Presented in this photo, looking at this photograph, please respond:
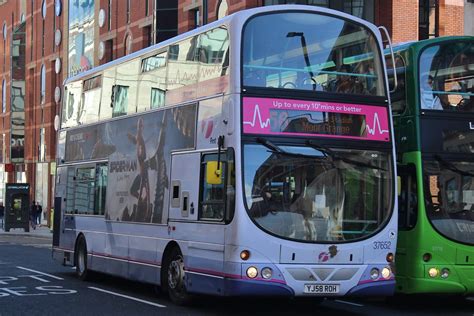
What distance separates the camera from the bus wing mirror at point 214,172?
10367 mm

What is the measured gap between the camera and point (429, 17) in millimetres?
31688

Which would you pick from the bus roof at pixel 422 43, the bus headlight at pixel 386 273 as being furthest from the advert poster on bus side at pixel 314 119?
the bus headlight at pixel 386 273

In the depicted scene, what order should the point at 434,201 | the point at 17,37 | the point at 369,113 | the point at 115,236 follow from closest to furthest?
the point at 369,113 < the point at 434,201 < the point at 115,236 < the point at 17,37

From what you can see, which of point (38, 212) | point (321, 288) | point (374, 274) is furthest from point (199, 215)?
point (38, 212)

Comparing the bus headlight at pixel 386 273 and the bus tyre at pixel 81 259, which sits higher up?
the bus headlight at pixel 386 273

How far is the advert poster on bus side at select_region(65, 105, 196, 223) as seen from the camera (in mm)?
12250

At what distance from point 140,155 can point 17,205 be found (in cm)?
Answer: 3067

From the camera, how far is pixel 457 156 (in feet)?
38.9

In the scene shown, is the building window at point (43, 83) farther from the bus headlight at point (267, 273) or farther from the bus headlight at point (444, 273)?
the bus headlight at point (267, 273)

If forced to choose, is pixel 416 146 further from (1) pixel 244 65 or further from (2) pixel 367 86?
(1) pixel 244 65

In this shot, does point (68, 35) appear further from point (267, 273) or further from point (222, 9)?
point (267, 273)

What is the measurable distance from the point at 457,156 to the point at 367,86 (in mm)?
1927

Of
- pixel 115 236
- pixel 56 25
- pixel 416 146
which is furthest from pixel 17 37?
pixel 416 146

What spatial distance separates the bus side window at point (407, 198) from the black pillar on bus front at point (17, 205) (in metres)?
33.2
